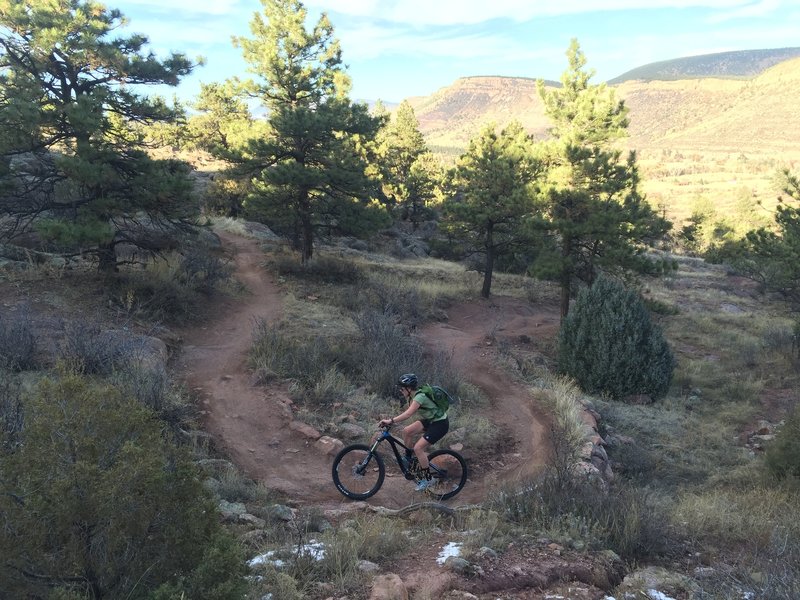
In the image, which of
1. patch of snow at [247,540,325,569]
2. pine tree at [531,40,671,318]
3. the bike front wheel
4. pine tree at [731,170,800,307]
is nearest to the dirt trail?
the bike front wheel

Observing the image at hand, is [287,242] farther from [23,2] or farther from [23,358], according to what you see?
[23,358]

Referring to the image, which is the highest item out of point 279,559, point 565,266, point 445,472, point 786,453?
point 565,266

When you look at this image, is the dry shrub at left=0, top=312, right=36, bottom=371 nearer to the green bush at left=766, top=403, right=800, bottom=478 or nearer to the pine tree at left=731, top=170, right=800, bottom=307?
the green bush at left=766, top=403, right=800, bottom=478

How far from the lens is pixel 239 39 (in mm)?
19422

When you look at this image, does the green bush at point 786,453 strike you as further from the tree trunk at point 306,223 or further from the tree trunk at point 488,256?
the tree trunk at point 306,223

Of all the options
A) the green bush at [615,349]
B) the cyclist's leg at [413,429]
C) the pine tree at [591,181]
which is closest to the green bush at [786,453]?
the green bush at [615,349]

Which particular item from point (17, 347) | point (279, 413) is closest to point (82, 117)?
point (17, 347)

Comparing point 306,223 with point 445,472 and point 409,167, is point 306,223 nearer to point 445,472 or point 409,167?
point 445,472

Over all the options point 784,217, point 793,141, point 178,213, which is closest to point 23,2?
point 178,213

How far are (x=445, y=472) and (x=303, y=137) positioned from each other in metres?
14.1

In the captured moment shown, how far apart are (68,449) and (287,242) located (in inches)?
921

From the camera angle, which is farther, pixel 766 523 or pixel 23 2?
pixel 23 2

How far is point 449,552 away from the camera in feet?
15.3

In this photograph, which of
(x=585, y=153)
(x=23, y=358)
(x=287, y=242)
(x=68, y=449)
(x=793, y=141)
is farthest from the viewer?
(x=793, y=141)
